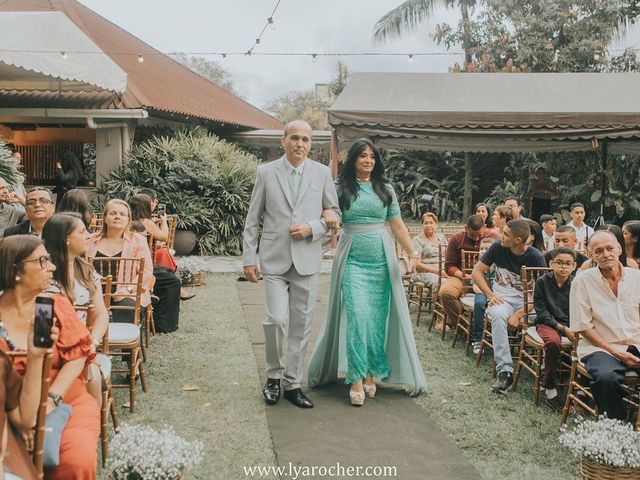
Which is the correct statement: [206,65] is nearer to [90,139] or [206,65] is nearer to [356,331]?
[90,139]

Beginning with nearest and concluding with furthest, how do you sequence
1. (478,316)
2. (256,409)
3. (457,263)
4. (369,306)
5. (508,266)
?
(256,409)
(369,306)
(508,266)
(478,316)
(457,263)

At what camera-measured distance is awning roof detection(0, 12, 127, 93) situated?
36.6ft

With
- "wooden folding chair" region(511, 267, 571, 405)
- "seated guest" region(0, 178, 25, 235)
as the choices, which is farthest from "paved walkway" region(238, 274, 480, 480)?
"seated guest" region(0, 178, 25, 235)

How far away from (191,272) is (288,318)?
5302 mm

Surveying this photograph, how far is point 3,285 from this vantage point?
9.57ft

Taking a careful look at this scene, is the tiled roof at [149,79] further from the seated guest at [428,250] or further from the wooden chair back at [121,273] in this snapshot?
the wooden chair back at [121,273]

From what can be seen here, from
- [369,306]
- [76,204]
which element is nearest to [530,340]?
[369,306]

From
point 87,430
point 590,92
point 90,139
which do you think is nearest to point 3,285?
point 87,430

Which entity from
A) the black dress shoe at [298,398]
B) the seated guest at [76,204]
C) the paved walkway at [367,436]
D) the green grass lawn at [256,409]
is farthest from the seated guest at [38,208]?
the black dress shoe at [298,398]

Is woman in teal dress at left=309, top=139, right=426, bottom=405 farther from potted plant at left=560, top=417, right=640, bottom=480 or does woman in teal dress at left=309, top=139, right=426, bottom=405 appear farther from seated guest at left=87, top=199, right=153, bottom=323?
potted plant at left=560, top=417, right=640, bottom=480

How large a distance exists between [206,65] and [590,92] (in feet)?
180

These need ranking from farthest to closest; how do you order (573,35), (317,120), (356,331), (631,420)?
(317,120)
(573,35)
(356,331)
(631,420)

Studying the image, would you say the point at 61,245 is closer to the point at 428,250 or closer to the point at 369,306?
the point at 369,306

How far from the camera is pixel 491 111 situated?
11195 millimetres
